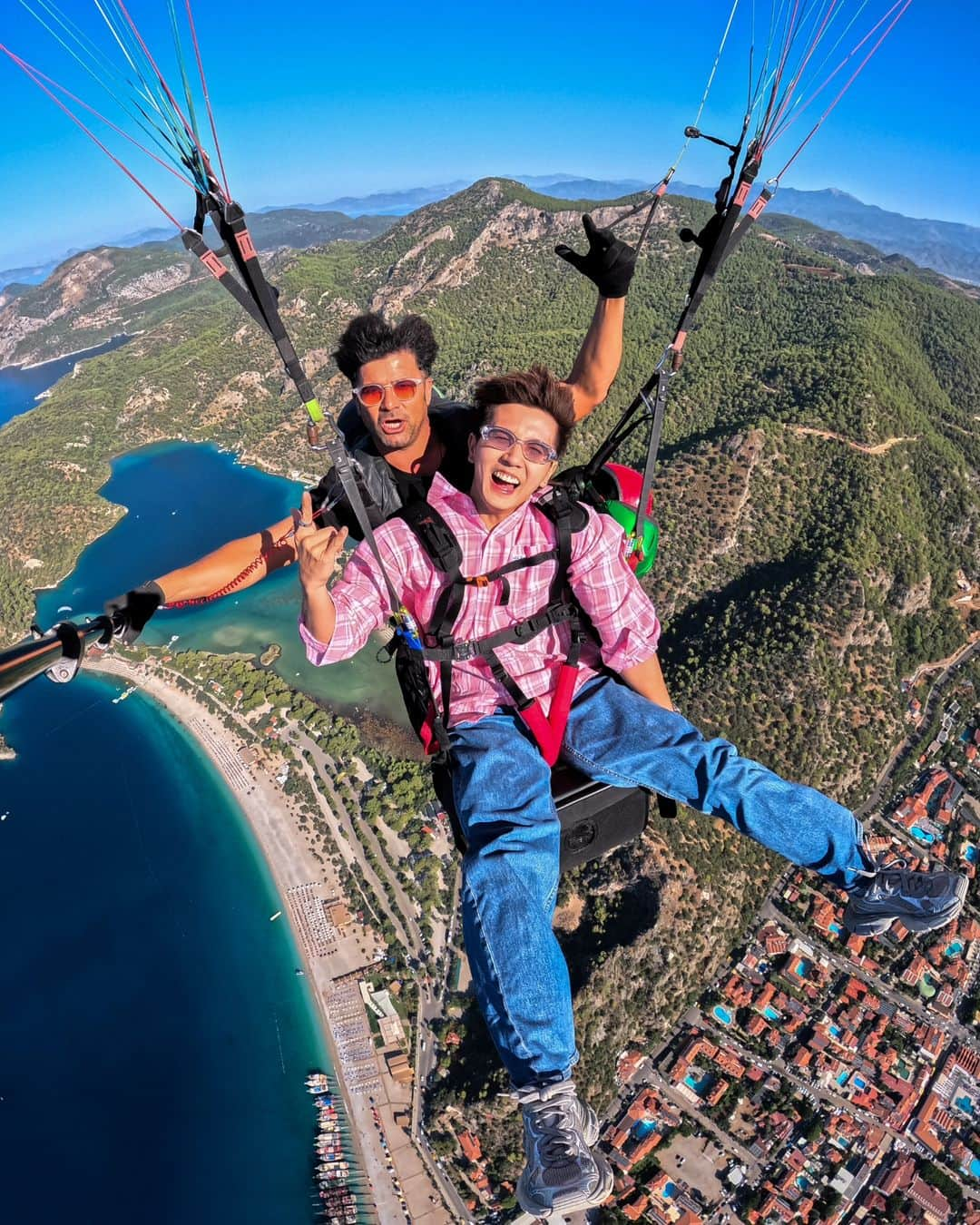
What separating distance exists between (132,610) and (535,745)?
2079 mm

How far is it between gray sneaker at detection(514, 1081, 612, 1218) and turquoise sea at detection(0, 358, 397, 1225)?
23230 mm

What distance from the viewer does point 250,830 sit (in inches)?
1085

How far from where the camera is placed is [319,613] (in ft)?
9.31

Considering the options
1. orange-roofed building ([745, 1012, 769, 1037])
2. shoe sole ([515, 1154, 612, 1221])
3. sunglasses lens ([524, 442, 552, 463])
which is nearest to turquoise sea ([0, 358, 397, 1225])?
orange-roofed building ([745, 1012, 769, 1037])

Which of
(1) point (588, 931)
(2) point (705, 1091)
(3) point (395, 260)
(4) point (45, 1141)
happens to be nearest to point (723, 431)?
(1) point (588, 931)

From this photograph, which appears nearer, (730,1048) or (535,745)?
(535,745)

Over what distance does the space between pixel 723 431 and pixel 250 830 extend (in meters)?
31.9

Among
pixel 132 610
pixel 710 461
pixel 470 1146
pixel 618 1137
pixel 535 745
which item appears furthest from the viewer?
pixel 710 461

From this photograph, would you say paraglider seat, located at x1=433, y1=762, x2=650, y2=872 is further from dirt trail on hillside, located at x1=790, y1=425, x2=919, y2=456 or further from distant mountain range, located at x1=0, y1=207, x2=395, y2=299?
distant mountain range, located at x1=0, y1=207, x2=395, y2=299

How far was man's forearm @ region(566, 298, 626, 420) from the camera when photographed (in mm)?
3766

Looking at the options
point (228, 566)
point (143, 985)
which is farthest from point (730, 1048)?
point (228, 566)

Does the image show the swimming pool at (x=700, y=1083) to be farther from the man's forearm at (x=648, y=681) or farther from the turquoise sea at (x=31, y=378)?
the turquoise sea at (x=31, y=378)

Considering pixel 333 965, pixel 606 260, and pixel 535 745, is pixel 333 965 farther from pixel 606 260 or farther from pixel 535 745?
pixel 606 260

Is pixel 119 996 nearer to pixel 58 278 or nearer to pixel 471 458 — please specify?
pixel 471 458
